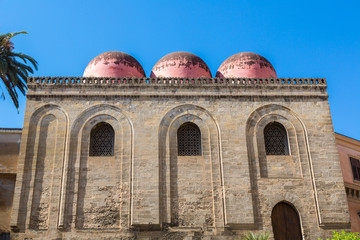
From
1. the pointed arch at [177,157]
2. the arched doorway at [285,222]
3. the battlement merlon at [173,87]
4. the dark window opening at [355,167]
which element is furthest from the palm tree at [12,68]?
the dark window opening at [355,167]

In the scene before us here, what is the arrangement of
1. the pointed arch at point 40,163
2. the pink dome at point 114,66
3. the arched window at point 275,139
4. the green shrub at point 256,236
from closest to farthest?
the green shrub at point 256,236 < the pointed arch at point 40,163 < the arched window at point 275,139 < the pink dome at point 114,66

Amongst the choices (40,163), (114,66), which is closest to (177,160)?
→ (40,163)

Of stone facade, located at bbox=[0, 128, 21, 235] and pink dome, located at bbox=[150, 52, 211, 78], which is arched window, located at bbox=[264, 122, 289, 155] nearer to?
pink dome, located at bbox=[150, 52, 211, 78]

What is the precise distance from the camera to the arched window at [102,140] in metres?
14.0

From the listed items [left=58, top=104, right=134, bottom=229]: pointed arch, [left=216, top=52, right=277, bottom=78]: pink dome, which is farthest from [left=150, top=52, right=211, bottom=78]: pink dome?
[left=58, top=104, right=134, bottom=229]: pointed arch

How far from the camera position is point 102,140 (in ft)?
46.5

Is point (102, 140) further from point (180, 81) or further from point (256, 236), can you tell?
point (256, 236)

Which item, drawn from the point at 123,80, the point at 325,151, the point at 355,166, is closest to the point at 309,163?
the point at 325,151

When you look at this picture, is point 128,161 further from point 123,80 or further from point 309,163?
point 309,163

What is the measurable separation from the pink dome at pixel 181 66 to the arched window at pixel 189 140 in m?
2.63

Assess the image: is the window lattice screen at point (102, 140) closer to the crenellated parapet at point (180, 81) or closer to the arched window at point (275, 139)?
the crenellated parapet at point (180, 81)

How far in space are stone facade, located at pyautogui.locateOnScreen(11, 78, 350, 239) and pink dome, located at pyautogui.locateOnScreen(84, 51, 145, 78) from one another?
1.32m

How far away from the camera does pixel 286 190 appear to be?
43.9 feet

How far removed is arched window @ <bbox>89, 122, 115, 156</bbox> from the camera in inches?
551
